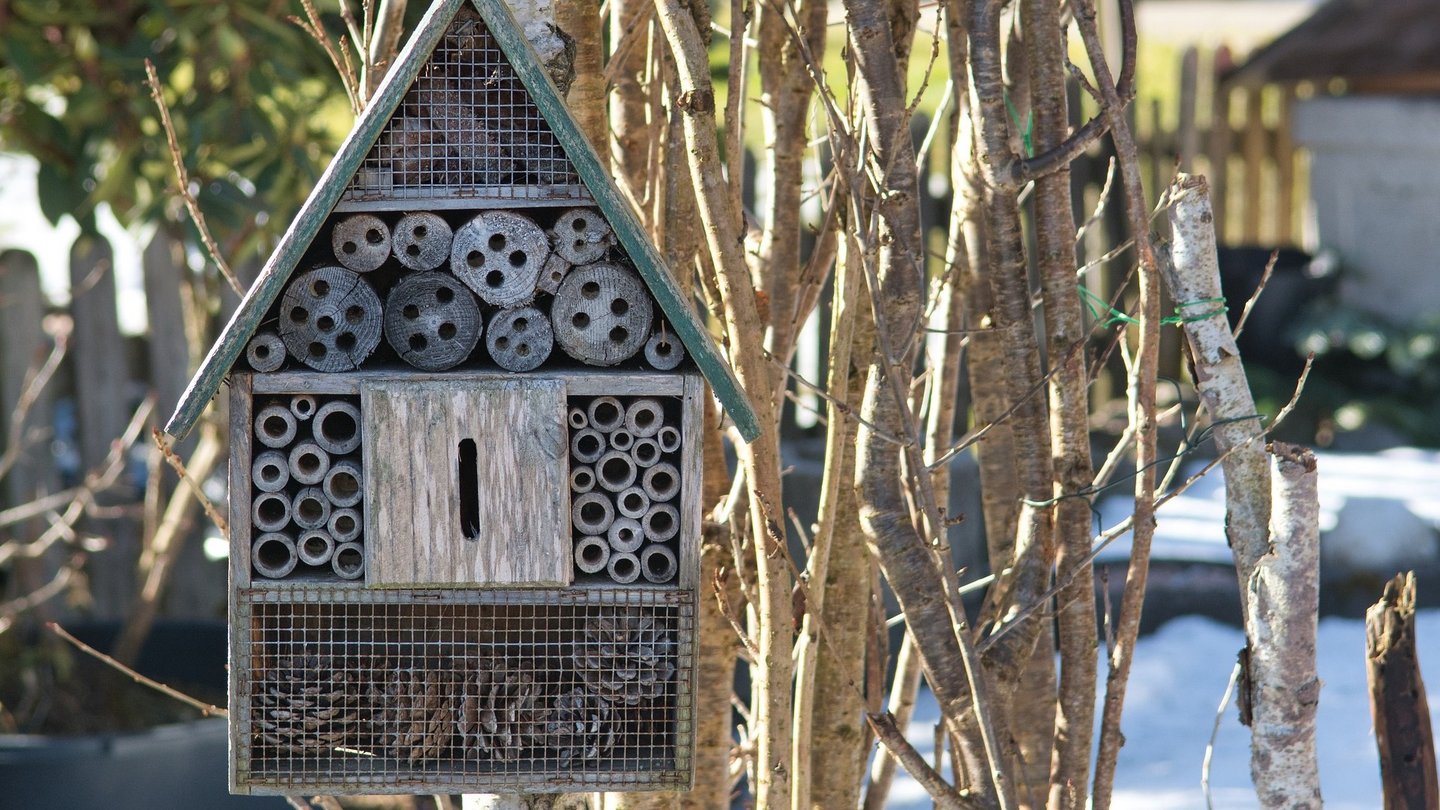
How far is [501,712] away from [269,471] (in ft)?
1.23

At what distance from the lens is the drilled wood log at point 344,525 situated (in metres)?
1.59

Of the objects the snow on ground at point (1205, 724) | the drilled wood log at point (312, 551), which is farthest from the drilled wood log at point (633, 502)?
the snow on ground at point (1205, 724)

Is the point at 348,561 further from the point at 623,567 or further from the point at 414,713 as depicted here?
the point at 623,567

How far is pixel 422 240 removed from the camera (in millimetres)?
1571

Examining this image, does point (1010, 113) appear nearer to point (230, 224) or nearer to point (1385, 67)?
point (230, 224)

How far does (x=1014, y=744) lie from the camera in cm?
189

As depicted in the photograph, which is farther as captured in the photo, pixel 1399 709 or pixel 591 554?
pixel 1399 709

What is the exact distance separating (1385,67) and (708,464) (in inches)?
229

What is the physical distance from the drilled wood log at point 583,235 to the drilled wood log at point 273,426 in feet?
1.14

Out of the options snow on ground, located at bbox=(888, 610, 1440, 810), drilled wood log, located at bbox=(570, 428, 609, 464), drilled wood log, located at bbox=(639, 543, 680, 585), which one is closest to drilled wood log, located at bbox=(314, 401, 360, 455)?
drilled wood log, located at bbox=(570, 428, 609, 464)

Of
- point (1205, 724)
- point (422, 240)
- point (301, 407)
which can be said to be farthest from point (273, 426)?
point (1205, 724)

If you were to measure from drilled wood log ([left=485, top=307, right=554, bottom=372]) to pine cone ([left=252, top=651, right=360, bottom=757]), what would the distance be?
0.41 metres

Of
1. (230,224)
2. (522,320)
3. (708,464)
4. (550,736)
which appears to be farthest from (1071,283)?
(230,224)

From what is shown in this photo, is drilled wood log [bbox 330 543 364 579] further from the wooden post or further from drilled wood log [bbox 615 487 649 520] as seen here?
the wooden post
